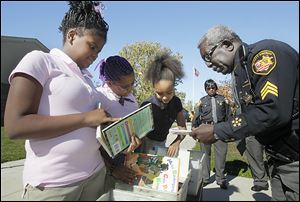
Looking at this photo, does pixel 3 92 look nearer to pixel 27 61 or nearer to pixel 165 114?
pixel 27 61

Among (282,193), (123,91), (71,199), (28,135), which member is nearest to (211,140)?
(282,193)

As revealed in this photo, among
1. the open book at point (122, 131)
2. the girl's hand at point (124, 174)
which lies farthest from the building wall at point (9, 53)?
the girl's hand at point (124, 174)

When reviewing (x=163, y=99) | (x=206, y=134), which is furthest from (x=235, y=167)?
(x=206, y=134)

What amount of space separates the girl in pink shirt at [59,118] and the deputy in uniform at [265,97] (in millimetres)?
768

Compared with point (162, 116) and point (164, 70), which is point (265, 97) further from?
point (162, 116)

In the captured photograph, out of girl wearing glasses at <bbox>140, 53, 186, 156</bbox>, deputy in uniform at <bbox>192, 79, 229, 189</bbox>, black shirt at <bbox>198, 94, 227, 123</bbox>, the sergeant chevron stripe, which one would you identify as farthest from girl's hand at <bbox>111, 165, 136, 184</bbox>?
black shirt at <bbox>198, 94, 227, 123</bbox>

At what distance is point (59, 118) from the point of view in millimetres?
1375

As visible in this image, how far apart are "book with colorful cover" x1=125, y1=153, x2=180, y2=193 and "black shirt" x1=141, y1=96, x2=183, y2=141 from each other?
4.06 ft

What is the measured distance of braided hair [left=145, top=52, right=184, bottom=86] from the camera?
2.92 metres

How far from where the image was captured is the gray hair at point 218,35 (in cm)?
202

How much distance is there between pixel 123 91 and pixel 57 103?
89 centimetres

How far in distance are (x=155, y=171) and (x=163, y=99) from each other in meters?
1.29

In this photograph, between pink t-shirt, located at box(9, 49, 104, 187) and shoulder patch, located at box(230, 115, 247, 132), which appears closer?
pink t-shirt, located at box(9, 49, 104, 187)

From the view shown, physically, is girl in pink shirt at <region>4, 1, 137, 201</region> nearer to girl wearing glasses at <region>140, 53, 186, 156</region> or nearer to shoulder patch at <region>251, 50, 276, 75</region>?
shoulder patch at <region>251, 50, 276, 75</region>
